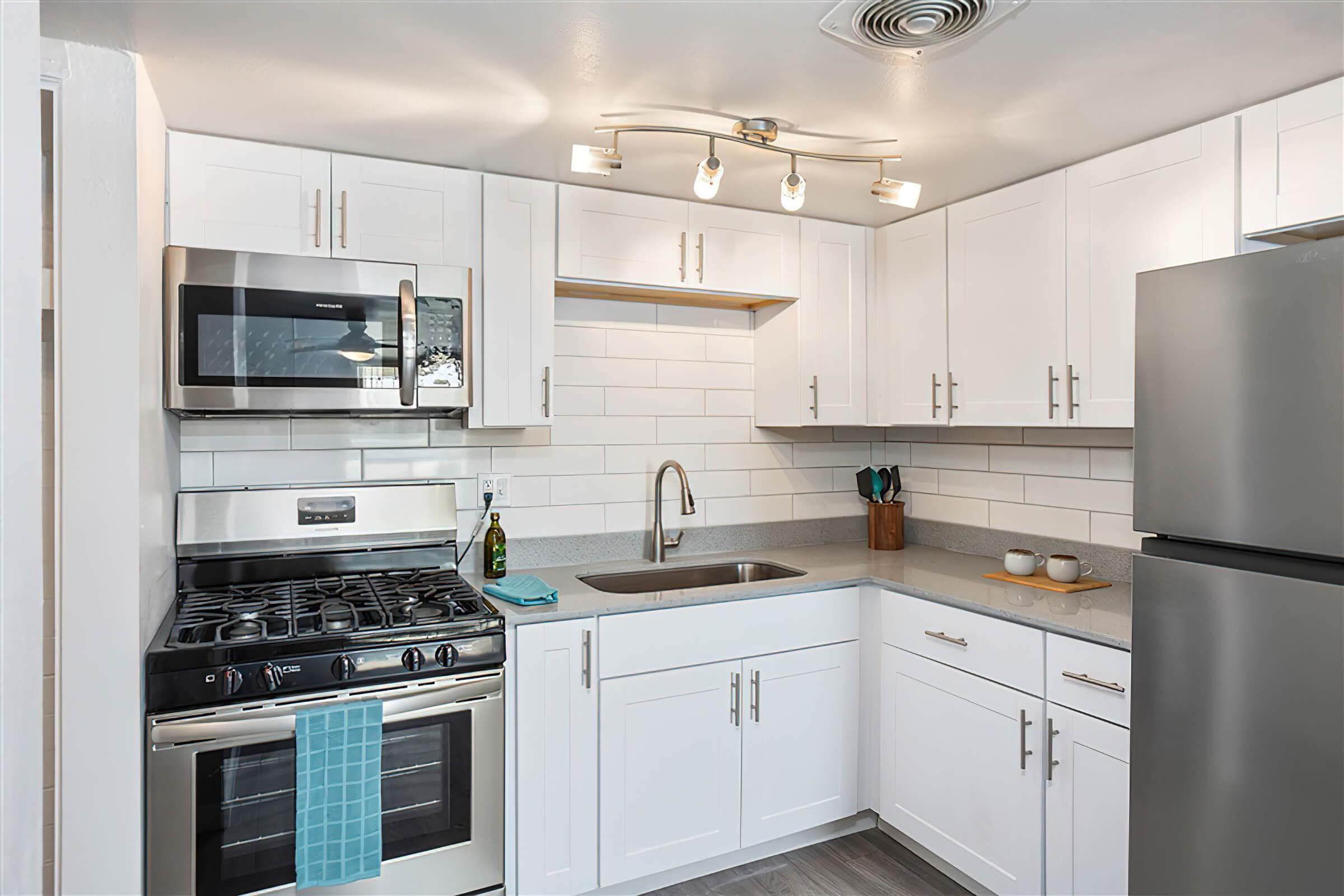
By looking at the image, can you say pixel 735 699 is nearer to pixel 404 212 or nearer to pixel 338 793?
pixel 338 793

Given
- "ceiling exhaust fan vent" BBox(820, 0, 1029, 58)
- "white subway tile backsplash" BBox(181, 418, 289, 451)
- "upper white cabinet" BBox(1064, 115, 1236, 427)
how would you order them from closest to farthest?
"ceiling exhaust fan vent" BBox(820, 0, 1029, 58)
"upper white cabinet" BBox(1064, 115, 1236, 427)
"white subway tile backsplash" BBox(181, 418, 289, 451)

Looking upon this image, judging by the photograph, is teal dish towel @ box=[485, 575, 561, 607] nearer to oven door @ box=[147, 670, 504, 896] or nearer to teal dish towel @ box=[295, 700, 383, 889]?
oven door @ box=[147, 670, 504, 896]

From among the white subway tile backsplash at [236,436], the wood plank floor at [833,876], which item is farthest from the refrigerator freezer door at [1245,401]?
the white subway tile backsplash at [236,436]

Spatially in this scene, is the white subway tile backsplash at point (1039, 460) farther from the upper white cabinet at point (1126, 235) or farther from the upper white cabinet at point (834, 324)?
the upper white cabinet at point (834, 324)

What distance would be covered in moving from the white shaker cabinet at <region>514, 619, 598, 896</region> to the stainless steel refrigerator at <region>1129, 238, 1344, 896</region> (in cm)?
135

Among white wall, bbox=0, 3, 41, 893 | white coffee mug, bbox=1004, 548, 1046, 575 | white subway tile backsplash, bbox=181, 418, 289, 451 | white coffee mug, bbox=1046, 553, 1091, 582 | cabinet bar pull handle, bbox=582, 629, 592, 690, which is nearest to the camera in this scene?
white wall, bbox=0, 3, 41, 893

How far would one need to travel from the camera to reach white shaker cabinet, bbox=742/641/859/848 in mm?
2631

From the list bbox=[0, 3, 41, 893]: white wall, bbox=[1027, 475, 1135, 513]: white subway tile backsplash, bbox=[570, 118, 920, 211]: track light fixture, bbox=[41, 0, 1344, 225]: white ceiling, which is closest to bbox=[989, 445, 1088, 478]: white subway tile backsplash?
bbox=[1027, 475, 1135, 513]: white subway tile backsplash

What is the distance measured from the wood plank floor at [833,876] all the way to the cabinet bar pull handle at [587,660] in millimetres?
715

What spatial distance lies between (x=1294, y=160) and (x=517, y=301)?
2.04m

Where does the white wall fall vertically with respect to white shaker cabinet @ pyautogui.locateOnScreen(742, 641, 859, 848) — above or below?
above

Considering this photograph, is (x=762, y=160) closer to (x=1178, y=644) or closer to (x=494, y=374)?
(x=494, y=374)

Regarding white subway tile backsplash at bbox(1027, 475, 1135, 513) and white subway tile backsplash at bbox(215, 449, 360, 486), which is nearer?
white subway tile backsplash at bbox(215, 449, 360, 486)

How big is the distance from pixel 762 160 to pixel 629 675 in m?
1.54
